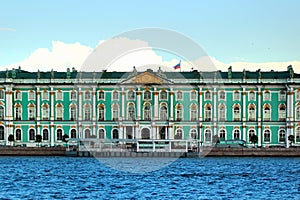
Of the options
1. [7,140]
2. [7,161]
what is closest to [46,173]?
[7,161]

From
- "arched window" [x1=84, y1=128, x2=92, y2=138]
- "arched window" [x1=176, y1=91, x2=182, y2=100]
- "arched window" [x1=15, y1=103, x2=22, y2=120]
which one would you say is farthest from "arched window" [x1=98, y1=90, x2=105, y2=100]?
"arched window" [x1=15, y1=103, x2=22, y2=120]

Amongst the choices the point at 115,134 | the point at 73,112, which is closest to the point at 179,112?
the point at 115,134

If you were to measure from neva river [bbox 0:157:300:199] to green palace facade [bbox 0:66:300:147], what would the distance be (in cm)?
2169

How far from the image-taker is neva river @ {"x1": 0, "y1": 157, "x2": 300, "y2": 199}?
52.6m

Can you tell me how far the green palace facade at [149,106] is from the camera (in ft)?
346

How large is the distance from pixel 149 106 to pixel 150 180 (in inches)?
1774

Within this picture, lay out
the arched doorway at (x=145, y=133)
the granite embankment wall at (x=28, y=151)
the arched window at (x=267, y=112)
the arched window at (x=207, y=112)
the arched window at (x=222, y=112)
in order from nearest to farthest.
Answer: the granite embankment wall at (x=28, y=151)
the arched window at (x=267, y=112)
the arched window at (x=222, y=112)
the arched window at (x=207, y=112)
the arched doorway at (x=145, y=133)

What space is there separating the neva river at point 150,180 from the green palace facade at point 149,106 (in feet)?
71.2

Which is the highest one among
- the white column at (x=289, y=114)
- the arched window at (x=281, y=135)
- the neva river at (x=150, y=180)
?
the white column at (x=289, y=114)

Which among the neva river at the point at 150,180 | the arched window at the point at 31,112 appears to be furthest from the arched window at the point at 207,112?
the neva river at the point at 150,180

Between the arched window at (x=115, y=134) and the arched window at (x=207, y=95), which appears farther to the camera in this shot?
the arched window at (x=115, y=134)

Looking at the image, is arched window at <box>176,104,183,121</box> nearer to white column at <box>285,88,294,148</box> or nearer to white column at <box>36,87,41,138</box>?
white column at <box>285,88,294,148</box>

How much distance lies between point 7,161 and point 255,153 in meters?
25.4

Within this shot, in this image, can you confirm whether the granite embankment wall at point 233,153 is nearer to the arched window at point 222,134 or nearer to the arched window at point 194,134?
the arched window at point 222,134
